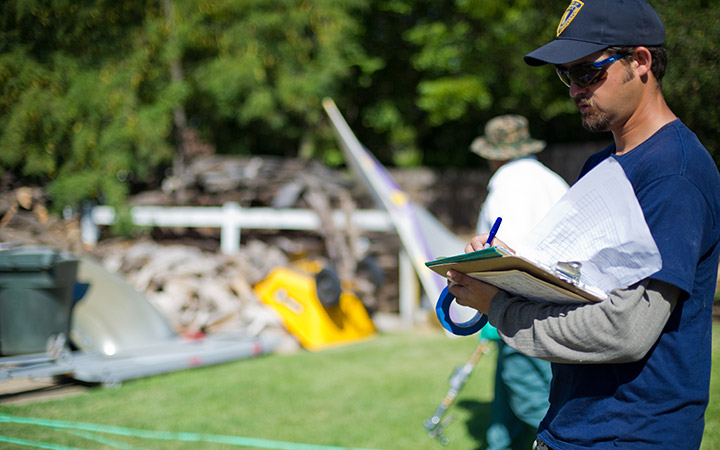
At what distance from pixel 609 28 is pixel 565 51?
117 millimetres

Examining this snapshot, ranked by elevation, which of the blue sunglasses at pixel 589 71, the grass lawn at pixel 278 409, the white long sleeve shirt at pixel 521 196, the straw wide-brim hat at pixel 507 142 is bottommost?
the grass lawn at pixel 278 409

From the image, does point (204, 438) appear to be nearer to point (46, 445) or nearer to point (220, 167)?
point (46, 445)

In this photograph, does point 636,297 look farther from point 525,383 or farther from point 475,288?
point 525,383

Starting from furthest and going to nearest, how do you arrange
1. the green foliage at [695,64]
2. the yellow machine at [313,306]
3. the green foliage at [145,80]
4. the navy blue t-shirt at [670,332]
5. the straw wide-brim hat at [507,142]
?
the yellow machine at [313,306], the green foliage at [145,80], the straw wide-brim hat at [507,142], the green foliage at [695,64], the navy blue t-shirt at [670,332]

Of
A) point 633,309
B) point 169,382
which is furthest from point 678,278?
point 169,382

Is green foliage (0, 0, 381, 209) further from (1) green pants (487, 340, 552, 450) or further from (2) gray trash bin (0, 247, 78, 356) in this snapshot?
(1) green pants (487, 340, 552, 450)

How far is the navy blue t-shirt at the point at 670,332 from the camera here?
4.56 ft

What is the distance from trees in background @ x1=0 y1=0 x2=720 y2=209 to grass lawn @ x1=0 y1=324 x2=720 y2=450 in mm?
2779

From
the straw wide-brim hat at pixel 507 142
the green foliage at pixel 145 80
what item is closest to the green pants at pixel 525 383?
the straw wide-brim hat at pixel 507 142

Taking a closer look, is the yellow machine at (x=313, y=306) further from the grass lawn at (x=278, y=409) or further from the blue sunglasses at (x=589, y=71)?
the blue sunglasses at (x=589, y=71)

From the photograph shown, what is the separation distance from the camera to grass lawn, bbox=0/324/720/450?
165 inches

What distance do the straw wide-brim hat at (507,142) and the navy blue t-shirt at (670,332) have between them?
2.52 meters

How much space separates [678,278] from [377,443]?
324 cm

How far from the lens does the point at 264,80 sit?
565 inches
